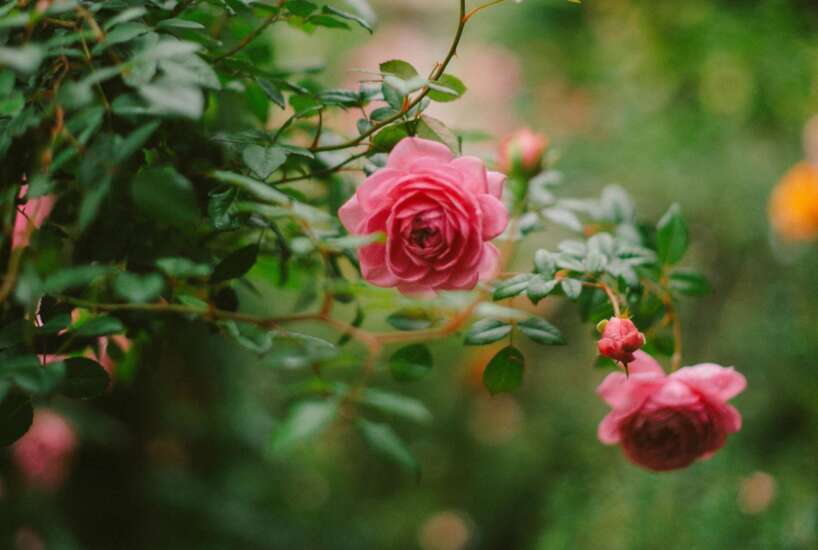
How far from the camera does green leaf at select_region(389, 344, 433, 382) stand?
0.54 meters

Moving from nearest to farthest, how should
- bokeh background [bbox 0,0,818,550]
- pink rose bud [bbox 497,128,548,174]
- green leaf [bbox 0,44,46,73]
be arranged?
green leaf [bbox 0,44,46,73] → pink rose bud [bbox 497,128,548,174] → bokeh background [bbox 0,0,818,550]

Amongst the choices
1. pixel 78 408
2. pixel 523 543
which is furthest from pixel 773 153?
pixel 78 408

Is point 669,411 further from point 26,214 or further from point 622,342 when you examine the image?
point 26,214

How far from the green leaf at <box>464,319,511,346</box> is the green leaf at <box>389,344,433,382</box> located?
4cm

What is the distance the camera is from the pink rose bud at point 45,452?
3.98 feet

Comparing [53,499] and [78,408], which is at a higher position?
[78,408]

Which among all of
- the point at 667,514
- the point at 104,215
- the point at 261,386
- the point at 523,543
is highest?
the point at 104,215

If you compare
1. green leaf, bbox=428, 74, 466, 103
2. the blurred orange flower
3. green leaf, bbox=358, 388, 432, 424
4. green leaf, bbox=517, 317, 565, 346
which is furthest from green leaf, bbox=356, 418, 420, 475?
the blurred orange flower

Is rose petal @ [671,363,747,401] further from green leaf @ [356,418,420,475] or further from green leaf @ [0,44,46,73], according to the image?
green leaf @ [0,44,46,73]

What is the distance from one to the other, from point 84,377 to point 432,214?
24 cm

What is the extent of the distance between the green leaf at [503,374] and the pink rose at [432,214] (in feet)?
0.28

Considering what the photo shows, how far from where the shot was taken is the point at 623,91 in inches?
77.9

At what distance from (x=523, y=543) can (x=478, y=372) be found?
1.54 feet

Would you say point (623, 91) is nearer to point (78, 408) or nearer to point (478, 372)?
point (478, 372)
